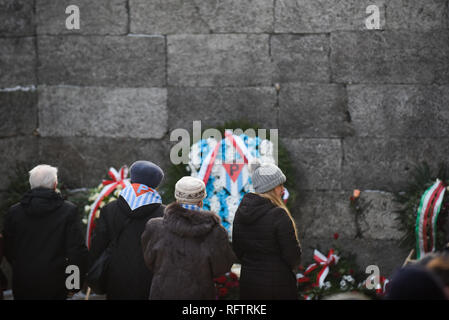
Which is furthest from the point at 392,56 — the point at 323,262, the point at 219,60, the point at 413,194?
the point at 323,262

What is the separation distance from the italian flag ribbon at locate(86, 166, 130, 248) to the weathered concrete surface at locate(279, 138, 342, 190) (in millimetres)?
1920

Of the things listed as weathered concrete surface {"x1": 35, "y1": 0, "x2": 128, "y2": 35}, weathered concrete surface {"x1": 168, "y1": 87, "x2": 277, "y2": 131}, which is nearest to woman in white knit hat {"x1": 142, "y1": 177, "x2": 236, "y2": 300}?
weathered concrete surface {"x1": 168, "y1": 87, "x2": 277, "y2": 131}

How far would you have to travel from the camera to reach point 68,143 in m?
6.23

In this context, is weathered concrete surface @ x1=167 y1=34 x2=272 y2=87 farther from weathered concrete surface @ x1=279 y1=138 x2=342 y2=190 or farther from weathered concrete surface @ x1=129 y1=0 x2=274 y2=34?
weathered concrete surface @ x1=279 y1=138 x2=342 y2=190

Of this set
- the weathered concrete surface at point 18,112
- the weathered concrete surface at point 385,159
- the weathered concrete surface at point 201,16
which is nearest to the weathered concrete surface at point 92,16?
the weathered concrete surface at point 201,16

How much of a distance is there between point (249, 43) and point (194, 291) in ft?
11.8

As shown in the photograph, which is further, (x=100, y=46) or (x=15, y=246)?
(x=100, y=46)

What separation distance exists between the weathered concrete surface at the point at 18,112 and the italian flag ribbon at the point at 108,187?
1.20 m

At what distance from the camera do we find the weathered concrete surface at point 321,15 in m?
5.97

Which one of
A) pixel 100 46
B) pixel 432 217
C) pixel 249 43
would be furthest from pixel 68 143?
pixel 432 217

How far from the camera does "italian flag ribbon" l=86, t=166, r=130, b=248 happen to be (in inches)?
222

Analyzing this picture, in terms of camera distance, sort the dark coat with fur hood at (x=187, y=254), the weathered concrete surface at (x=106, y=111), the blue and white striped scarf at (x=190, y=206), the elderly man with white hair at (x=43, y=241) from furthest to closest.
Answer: the weathered concrete surface at (x=106, y=111) < the elderly man with white hair at (x=43, y=241) < the blue and white striped scarf at (x=190, y=206) < the dark coat with fur hood at (x=187, y=254)

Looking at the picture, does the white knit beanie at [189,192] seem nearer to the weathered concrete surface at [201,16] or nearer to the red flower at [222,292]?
the red flower at [222,292]

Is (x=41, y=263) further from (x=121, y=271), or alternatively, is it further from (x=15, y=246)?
(x=121, y=271)
